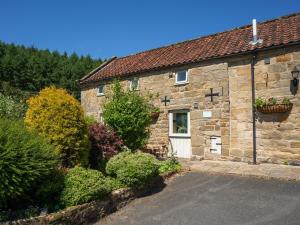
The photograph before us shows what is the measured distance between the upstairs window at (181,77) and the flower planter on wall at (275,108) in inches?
154

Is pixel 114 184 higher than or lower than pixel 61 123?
lower

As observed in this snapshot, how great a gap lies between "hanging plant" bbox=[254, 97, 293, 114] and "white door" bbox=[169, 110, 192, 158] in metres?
3.44

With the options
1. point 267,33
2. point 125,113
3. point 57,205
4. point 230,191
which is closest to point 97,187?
point 57,205

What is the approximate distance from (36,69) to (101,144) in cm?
3434

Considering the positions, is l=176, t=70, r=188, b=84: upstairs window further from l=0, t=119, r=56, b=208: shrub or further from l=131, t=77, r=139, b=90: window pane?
l=0, t=119, r=56, b=208: shrub

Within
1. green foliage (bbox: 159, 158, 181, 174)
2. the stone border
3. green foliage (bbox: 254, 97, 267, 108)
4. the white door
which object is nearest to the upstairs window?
the white door

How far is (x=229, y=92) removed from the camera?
1299cm

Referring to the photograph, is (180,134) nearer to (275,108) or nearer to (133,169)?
(275,108)

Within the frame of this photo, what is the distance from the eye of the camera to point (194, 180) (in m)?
9.87

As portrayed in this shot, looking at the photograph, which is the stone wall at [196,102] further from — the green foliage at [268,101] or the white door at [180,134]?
the green foliage at [268,101]

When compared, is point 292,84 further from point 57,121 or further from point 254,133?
point 57,121

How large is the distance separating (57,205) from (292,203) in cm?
534

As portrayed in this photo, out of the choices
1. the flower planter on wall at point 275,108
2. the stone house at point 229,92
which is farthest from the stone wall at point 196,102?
the flower planter on wall at point 275,108

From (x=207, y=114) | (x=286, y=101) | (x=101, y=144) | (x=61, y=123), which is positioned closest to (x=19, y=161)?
(x=61, y=123)
